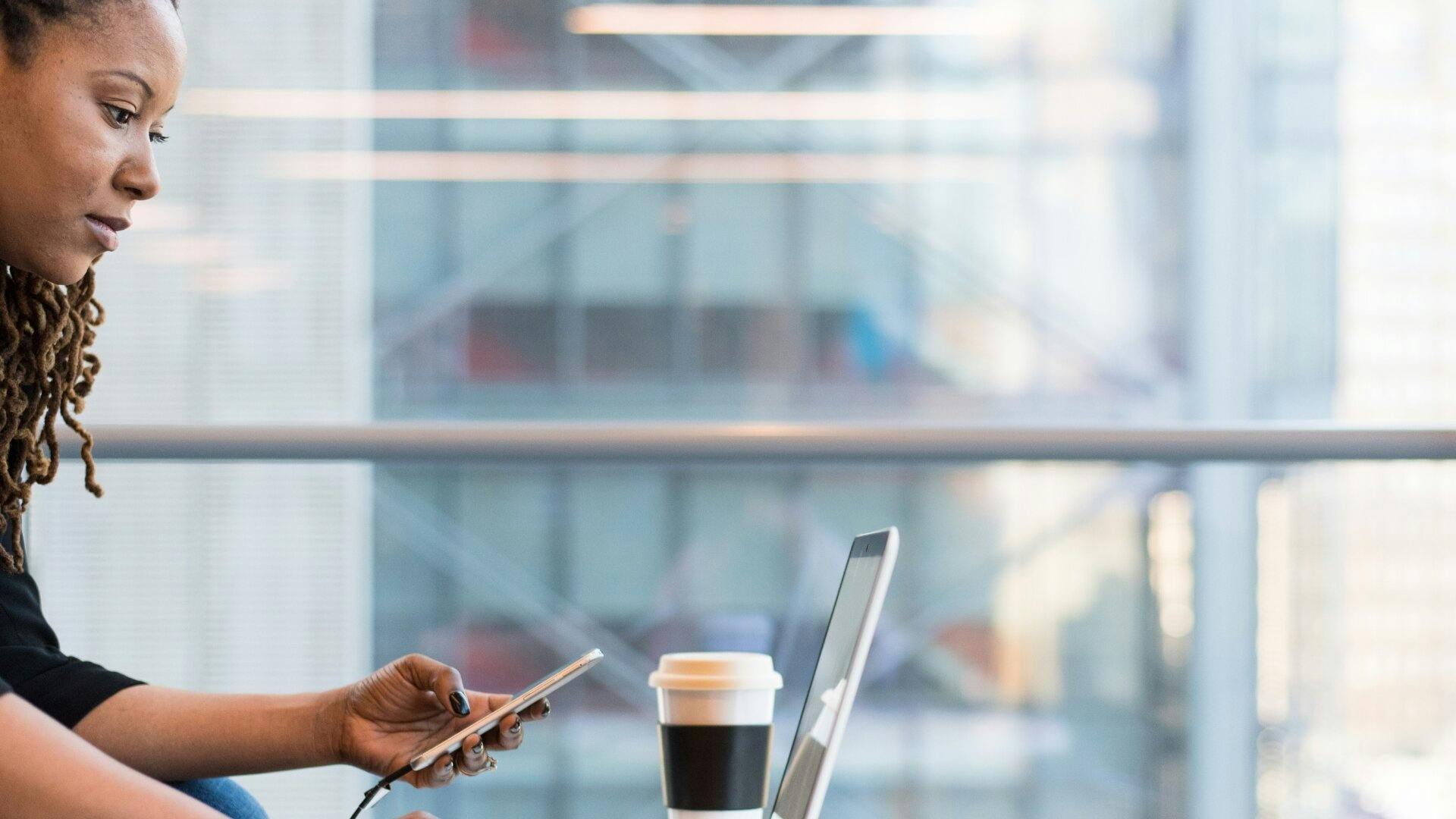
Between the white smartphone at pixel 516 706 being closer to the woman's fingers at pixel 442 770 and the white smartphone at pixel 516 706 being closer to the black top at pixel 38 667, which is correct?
the woman's fingers at pixel 442 770

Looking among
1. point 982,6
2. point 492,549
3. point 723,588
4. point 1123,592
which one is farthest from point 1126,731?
point 982,6

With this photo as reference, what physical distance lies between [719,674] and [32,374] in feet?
0.93

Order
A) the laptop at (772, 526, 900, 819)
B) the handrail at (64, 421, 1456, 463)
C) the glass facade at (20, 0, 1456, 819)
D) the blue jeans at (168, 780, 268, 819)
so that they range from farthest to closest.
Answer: the glass facade at (20, 0, 1456, 819)
the handrail at (64, 421, 1456, 463)
the blue jeans at (168, 780, 268, 819)
the laptop at (772, 526, 900, 819)

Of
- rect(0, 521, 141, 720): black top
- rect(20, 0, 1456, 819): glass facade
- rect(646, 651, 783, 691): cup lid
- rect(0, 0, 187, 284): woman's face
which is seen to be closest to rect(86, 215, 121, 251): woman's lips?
rect(0, 0, 187, 284): woman's face

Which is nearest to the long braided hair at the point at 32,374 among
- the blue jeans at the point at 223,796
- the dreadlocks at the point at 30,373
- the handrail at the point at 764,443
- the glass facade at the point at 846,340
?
the dreadlocks at the point at 30,373

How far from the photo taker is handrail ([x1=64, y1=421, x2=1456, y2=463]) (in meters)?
0.76

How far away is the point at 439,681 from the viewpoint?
0.49 m

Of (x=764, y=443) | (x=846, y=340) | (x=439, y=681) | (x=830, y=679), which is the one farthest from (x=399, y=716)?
(x=846, y=340)

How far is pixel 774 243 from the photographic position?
121 inches

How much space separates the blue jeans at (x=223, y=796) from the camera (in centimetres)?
53

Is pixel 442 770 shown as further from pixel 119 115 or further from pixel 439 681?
pixel 119 115

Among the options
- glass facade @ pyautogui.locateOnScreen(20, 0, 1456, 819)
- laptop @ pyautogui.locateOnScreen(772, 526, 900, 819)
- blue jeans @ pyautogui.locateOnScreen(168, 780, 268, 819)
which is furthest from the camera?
glass facade @ pyautogui.locateOnScreen(20, 0, 1456, 819)

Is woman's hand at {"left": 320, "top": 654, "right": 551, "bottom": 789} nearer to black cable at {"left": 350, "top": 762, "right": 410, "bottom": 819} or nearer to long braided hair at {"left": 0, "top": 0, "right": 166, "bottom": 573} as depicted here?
black cable at {"left": 350, "top": 762, "right": 410, "bottom": 819}

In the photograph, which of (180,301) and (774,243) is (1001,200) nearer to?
(774,243)
